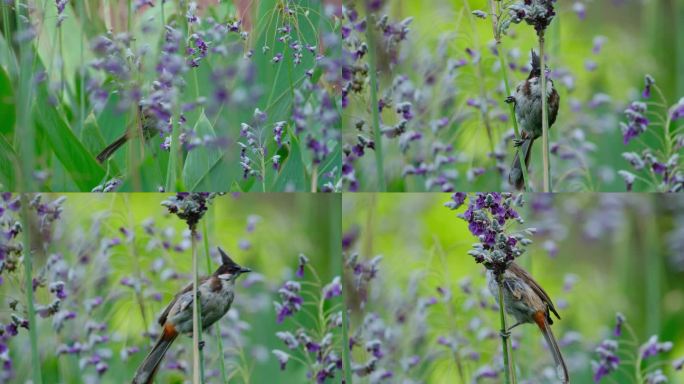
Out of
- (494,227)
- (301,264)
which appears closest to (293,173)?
(301,264)

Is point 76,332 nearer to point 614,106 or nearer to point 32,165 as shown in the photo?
point 32,165

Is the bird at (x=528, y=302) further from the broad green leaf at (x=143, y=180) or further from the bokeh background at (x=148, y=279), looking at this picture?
the broad green leaf at (x=143, y=180)

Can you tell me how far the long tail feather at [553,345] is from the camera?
2320 millimetres

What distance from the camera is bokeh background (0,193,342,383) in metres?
2.32

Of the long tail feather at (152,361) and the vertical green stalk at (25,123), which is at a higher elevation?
the vertical green stalk at (25,123)

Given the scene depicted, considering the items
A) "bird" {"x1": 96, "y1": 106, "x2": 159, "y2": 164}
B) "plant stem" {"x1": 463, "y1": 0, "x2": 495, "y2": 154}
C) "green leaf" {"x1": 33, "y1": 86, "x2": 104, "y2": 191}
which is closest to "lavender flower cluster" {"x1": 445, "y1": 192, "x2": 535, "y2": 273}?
"plant stem" {"x1": 463, "y1": 0, "x2": 495, "y2": 154}

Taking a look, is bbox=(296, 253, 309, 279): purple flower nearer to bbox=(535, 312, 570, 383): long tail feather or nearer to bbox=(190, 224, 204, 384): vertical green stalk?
bbox=(190, 224, 204, 384): vertical green stalk

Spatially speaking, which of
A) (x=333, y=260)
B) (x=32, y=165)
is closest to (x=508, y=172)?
(x=333, y=260)

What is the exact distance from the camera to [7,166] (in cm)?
230

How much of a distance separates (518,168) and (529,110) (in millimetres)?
128

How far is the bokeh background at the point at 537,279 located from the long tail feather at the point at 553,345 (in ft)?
0.07

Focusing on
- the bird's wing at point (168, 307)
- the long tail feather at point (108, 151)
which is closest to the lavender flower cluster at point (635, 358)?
the bird's wing at point (168, 307)

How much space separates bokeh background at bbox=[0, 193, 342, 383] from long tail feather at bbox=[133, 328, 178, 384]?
1cm

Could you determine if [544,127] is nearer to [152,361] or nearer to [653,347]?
[653,347]
